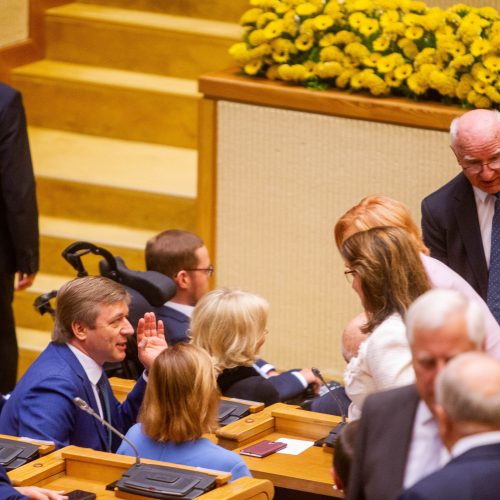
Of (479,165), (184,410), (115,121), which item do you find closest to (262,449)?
(184,410)

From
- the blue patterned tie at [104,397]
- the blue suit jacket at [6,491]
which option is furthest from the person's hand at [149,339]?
the blue suit jacket at [6,491]

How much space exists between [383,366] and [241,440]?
68 centimetres

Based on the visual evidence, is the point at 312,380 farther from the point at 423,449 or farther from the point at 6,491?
the point at 423,449

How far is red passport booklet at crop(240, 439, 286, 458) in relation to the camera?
4.18 metres

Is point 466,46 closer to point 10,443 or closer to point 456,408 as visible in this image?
point 10,443

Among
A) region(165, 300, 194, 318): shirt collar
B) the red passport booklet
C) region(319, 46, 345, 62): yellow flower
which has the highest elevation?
region(319, 46, 345, 62): yellow flower

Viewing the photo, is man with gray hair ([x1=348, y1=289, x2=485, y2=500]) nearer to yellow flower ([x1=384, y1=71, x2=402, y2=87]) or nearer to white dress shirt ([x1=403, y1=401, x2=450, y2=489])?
white dress shirt ([x1=403, y1=401, x2=450, y2=489])

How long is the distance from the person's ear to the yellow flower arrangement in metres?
1.99

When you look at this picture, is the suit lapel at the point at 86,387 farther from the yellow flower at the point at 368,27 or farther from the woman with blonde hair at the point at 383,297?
the yellow flower at the point at 368,27

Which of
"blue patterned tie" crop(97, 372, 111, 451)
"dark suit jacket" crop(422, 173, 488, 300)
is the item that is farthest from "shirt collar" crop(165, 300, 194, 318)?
"dark suit jacket" crop(422, 173, 488, 300)

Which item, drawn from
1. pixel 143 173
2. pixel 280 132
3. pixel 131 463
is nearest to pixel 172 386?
pixel 131 463

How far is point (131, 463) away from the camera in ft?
12.7

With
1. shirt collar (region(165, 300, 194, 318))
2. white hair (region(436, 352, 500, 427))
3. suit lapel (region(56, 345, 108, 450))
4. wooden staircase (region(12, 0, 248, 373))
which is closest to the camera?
white hair (region(436, 352, 500, 427))

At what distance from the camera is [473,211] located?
486cm
